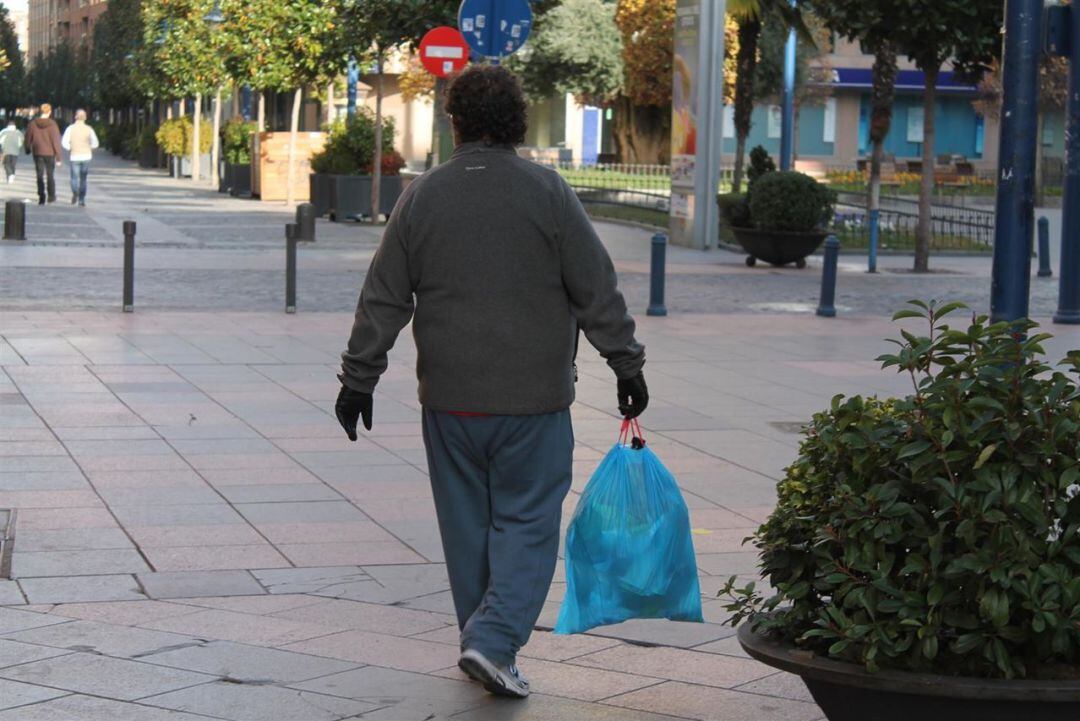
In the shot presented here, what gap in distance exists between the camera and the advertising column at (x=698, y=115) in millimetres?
24500

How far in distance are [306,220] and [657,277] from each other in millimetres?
9154

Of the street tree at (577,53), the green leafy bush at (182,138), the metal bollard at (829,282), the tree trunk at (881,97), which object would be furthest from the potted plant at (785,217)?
the street tree at (577,53)

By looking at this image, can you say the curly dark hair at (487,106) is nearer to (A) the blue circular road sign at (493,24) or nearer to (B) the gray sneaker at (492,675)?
(B) the gray sneaker at (492,675)

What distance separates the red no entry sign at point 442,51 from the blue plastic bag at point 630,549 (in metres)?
11.9

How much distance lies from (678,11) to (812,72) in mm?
34529

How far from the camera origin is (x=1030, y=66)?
6.85m

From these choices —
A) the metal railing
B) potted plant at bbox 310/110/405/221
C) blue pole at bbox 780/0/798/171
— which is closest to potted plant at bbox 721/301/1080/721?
the metal railing

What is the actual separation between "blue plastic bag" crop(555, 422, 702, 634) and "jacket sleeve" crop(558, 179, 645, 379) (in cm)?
28

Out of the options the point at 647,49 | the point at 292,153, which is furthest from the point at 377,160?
the point at 647,49

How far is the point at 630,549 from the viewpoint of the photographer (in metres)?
4.68

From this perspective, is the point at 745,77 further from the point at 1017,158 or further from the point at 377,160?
the point at 1017,158

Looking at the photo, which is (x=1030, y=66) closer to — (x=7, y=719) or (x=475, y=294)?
(x=475, y=294)

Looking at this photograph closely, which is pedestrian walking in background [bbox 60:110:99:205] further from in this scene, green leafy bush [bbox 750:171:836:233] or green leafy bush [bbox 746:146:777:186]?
green leafy bush [bbox 750:171:836:233]

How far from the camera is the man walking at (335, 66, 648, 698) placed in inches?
186
